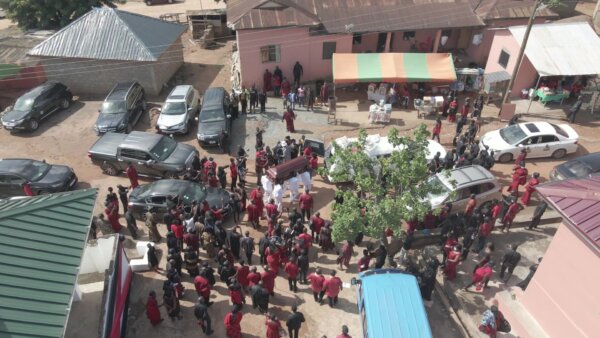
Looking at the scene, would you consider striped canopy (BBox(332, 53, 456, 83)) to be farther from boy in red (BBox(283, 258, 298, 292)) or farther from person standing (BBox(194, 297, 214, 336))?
person standing (BBox(194, 297, 214, 336))

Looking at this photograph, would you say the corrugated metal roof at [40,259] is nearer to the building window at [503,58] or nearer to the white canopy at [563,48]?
the white canopy at [563,48]

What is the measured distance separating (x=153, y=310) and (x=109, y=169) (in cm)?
821

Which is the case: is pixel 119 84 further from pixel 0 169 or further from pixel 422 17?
pixel 422 17

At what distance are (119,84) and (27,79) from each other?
6378 mm

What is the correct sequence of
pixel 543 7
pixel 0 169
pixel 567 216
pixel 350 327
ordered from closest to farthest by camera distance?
pixel 567 216
pixel 350 327
pixel 0 169
pixel 543 7

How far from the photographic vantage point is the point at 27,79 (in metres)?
23.2

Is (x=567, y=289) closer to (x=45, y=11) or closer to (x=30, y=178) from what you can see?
(x=30, y=178)

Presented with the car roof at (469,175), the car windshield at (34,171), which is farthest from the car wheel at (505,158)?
the car windshield at (34,171)

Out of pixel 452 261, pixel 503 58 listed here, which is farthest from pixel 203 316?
pixel 503 58

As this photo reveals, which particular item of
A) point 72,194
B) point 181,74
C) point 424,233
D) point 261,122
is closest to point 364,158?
point 424,233

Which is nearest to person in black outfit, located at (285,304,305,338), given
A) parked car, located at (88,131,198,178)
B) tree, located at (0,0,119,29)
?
parked car, located at (88,131,198,178)

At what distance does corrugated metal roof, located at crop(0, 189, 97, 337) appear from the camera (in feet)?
20.1

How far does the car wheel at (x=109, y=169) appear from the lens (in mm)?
16562

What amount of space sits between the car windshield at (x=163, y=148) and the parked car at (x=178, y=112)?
2292 millimetres
